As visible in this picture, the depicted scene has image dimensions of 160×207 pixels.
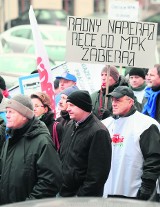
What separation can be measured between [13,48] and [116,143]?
16.7 m

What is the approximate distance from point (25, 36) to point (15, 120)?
731 inches

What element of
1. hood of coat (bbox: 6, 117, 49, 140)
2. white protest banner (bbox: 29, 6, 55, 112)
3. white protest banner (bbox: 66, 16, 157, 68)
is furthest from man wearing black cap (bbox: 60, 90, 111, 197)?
white protest banner (bbox: 29, 6, 55, 112)

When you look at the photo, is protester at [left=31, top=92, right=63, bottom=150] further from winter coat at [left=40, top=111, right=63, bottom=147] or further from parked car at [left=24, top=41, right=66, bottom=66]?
parked car at [left=24, top=41, right=66, bottom=66]

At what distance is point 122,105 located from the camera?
293 inches

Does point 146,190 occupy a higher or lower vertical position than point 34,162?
lower

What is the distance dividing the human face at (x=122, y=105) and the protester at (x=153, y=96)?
1.39 meters

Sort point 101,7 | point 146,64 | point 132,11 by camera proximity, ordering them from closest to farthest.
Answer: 1. point 146,64
2. point 132,11
3. point 101,7

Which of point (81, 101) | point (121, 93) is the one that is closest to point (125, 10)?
point (121, 93)

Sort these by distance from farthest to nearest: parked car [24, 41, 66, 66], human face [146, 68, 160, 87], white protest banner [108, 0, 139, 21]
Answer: parked car [24, 41, 66, 66], white protest banner [108, 0, 139, 21], human face [146, 68, 160, 87]

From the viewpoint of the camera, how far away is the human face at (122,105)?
7.41 metres

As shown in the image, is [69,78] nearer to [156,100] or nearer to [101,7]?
[156,100]

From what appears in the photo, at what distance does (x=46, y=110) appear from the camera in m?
7.79

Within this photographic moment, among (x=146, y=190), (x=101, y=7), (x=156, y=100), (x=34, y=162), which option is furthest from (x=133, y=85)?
(x=101, y=7)

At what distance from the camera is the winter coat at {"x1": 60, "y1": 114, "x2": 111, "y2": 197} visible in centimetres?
666
